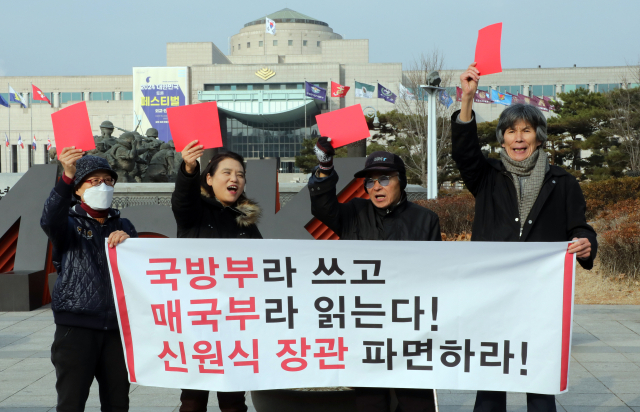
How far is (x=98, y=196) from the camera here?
10.4 feet

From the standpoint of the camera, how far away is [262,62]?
6619 cm

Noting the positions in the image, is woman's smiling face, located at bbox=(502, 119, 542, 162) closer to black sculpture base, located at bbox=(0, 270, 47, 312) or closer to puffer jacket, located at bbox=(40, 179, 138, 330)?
puffer jacket, located at bbox=(40, 179, 138, 330)

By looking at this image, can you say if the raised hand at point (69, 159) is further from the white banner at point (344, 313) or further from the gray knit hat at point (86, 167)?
the white banner at point (344, 313)

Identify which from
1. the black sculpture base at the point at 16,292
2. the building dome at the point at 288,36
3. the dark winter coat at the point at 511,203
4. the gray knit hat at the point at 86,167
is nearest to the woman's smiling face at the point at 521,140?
the dark winter coat at the point at 511,203

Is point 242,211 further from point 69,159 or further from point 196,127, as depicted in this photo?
point 69,159

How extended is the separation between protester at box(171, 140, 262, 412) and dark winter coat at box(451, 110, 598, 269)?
1.26m

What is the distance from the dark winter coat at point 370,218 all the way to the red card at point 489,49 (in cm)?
84

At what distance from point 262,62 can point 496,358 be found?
2593 inches

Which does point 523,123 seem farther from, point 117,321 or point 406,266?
point 117,321

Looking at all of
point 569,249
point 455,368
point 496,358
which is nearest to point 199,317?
point 455,368

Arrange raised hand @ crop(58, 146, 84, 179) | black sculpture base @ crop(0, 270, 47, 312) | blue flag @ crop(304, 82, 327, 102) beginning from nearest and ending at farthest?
raised hand @ crop(58, 146, 84, 179) → black sculpture base @ crop(0, 270, 47, 312) → blue flag @ crop(304, 82, 327, 102)

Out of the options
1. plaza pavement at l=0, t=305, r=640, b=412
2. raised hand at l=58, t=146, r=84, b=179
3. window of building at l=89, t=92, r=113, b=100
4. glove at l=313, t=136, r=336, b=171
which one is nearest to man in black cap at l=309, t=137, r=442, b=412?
glove at l=313, t=136, r=336, b=171

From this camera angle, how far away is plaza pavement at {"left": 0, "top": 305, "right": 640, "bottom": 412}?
4.35 m

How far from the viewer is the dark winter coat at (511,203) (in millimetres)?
3082
